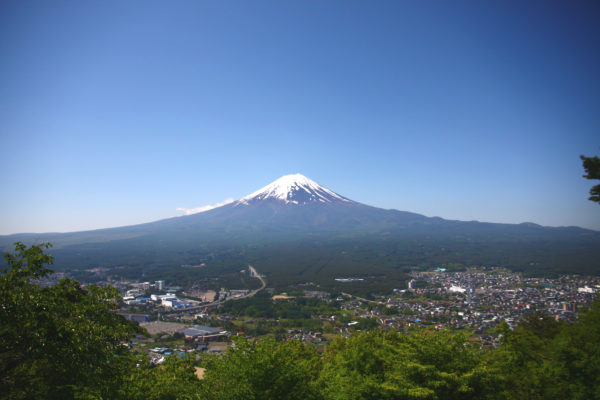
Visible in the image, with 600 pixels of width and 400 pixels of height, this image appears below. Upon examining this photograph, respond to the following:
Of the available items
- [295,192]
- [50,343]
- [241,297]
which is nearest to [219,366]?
[50,343]

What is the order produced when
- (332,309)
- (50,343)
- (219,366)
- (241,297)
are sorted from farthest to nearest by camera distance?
1. (241,297)
2. (332,309)
3. (219,366)
4. (50,343)

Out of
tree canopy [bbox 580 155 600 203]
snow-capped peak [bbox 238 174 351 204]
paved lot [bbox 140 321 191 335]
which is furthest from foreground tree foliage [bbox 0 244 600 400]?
snow-capped peak [bbox 238 174 351 204]

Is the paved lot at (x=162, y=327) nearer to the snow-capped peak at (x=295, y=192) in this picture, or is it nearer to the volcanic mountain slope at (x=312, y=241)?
the volcanic mountain slope at (x=312, y=241)

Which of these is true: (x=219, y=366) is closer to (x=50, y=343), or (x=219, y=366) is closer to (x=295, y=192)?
(x=50, y=343)

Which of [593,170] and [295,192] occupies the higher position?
[295,192]

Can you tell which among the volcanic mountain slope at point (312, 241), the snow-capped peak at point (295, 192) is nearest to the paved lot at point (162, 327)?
the volcanic mountain slope at point (312, 241)

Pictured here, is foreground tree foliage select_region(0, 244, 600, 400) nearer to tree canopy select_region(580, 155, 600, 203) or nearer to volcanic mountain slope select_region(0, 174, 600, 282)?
tree canopy select_region(580, 155, 600, 203)

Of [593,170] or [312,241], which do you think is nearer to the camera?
[593,170]
